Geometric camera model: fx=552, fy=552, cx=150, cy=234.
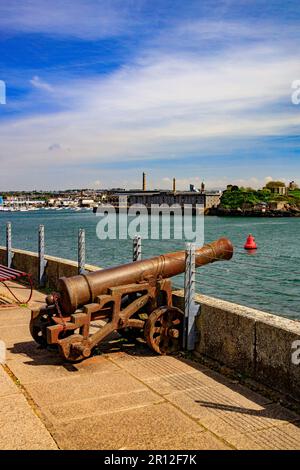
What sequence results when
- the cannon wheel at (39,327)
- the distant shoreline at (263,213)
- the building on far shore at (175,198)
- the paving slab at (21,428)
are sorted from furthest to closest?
the building on far shore at (175,198) → the distant shoreline at (263,213) → the cannon wheel at (39,327) → the paving slab at (21,428)

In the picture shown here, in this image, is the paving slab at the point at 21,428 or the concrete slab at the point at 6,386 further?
the concrete slab at the point at 6,386

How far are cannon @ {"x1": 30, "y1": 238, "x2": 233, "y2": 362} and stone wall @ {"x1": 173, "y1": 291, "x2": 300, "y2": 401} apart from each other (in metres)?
0.39

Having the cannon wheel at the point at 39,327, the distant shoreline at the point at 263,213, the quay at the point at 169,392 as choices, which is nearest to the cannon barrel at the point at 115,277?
the cannon wheel at the point at 39,327

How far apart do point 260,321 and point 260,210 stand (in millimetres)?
156934

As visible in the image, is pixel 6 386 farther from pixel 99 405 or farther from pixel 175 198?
pixel 175 198

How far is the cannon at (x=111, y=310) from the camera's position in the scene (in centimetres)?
588

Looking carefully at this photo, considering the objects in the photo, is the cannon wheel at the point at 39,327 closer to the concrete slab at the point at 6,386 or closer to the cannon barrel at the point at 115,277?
the cannon barrel at the point at 115,277

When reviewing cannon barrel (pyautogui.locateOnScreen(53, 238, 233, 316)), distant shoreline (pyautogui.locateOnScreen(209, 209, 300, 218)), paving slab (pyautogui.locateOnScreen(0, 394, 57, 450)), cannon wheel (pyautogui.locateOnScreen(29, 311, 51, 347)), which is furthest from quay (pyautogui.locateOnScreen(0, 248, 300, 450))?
distant shoreline (pyautogui.locateOnScreen(209, 209, 300, 218))

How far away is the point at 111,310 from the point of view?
620cm

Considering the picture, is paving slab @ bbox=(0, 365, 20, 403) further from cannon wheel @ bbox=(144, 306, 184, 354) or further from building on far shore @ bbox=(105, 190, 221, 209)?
building on far shore @ bbox=(105, 190, 221, 209)

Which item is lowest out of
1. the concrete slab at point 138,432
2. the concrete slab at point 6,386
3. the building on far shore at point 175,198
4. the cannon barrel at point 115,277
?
the concrete slab at point 138,432

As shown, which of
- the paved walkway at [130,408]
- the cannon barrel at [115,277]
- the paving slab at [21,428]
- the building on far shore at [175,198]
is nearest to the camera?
the paving slab at [21,428]

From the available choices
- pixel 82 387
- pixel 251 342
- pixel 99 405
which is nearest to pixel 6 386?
pixel 82 387
